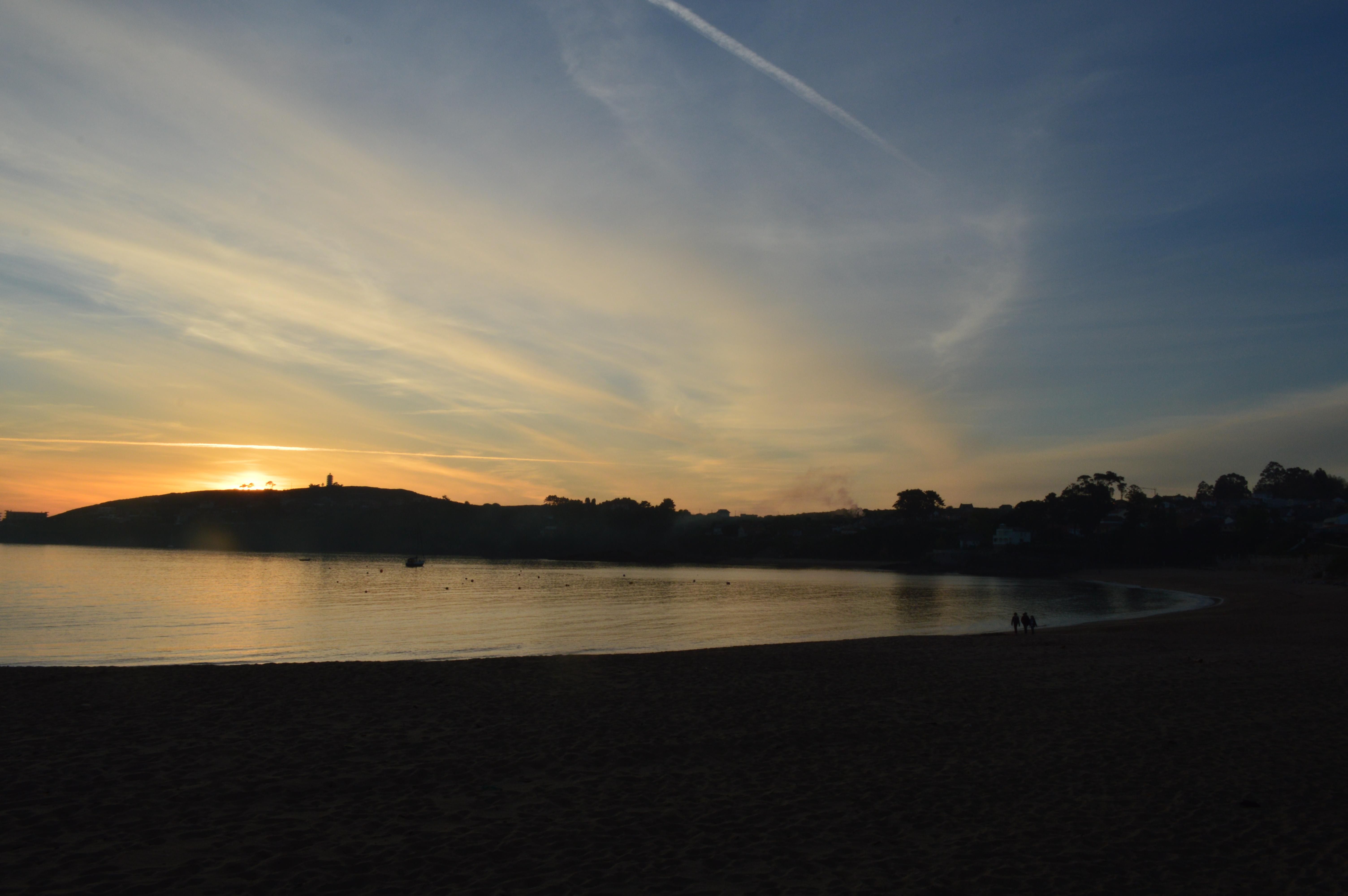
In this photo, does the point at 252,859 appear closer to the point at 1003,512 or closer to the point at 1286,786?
the point at 1286,786

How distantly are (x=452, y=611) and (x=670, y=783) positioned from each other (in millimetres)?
41408

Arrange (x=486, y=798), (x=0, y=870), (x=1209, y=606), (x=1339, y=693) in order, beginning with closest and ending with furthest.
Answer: (x=0, y=870) → (x=486, y=798) → (x=1339, y=693) → (x=1209, y=606)

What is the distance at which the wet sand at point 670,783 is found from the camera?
7270mm

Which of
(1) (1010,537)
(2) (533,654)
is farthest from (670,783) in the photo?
(1) (1010,537)

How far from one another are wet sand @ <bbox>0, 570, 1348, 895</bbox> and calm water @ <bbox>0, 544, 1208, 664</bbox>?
41.2 ft

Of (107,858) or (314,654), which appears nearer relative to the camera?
(107,858)

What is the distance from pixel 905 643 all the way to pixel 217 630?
31.5m

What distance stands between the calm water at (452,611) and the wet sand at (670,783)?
41.2ft

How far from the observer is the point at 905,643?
28.8 m

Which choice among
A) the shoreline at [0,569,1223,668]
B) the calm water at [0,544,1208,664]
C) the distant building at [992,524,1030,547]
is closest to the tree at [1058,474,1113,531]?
the distant building at [992,524,1030,547]

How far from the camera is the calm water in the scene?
31.4 meters

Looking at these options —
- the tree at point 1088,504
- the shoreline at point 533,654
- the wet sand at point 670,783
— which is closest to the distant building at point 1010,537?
the tree at point 1088,504

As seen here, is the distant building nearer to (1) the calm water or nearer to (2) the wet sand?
(1) the calm water

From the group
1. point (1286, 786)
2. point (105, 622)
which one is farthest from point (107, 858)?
point (105, 622)
